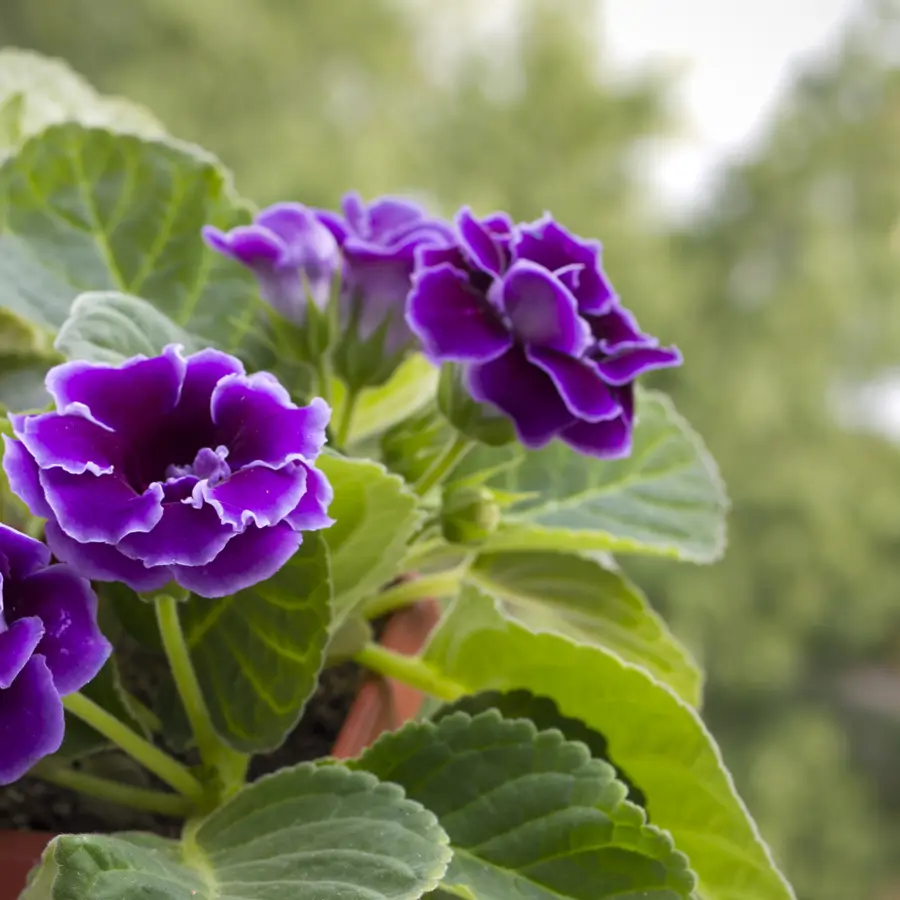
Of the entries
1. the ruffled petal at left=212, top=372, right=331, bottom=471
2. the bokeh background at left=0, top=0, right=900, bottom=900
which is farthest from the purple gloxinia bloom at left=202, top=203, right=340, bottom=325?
the bokeh background at left=0, top=0, right=900, bottom=900

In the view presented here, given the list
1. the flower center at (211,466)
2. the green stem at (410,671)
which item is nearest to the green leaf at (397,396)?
the green stem at (410,671)

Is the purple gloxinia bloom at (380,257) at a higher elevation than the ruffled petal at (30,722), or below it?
higher

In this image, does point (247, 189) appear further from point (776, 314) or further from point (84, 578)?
point (84, 578)

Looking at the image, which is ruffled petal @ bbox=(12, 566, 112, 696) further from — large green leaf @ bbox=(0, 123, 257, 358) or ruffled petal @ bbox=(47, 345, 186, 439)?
large green leaf @ bbox=(0, 123, 257, 358)

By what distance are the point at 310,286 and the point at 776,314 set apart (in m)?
2.20

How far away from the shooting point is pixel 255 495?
0.24 m

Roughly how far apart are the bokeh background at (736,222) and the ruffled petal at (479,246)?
175 centimetres

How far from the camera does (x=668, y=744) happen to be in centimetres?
34

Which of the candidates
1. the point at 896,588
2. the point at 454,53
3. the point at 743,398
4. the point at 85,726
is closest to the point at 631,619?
the point at 85,726

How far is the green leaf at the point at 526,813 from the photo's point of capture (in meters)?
0.27

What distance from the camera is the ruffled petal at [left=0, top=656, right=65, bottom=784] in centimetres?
23

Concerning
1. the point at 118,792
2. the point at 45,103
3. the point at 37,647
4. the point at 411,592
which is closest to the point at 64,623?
the point at 37,647

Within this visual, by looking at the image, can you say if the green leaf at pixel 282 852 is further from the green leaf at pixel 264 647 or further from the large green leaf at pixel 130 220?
the large green leaf at pixel 130 220

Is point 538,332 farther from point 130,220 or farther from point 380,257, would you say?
point 130,220
